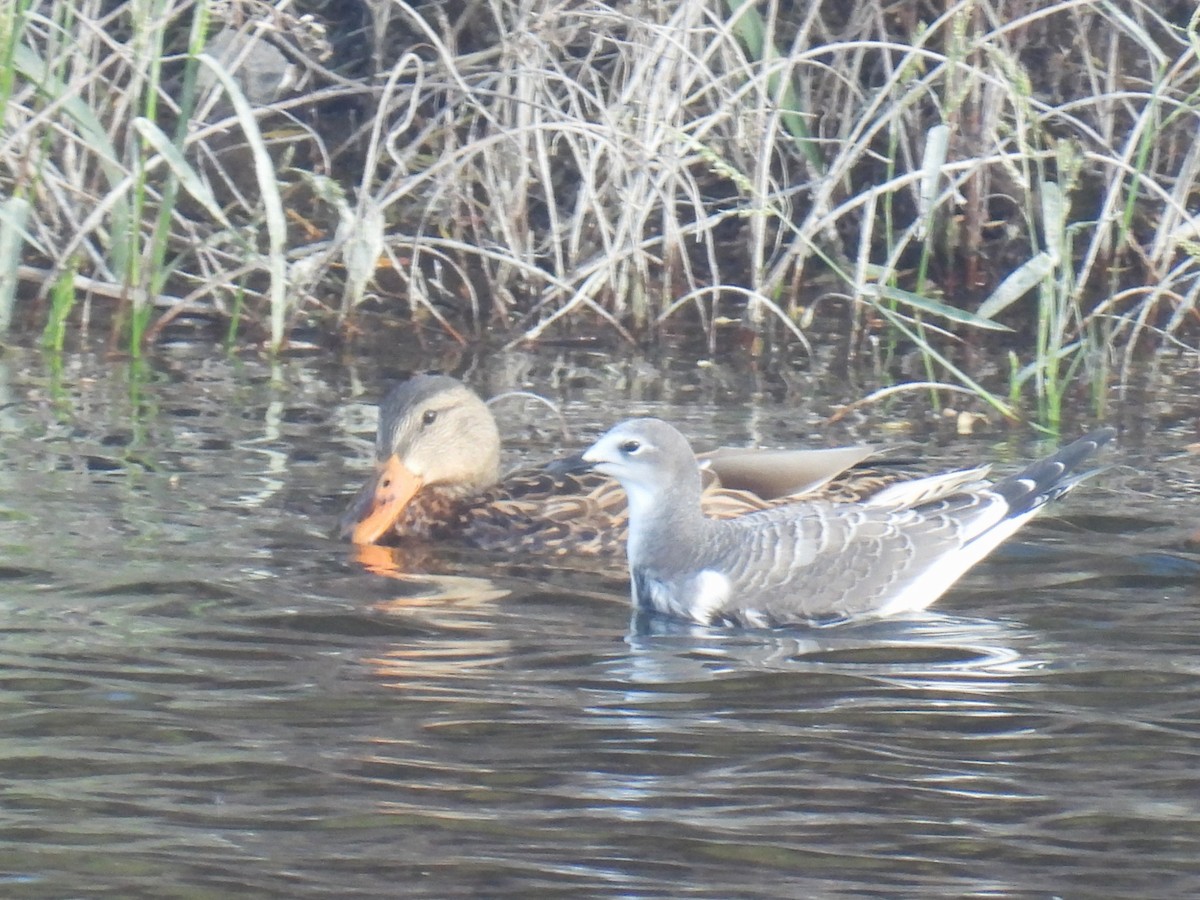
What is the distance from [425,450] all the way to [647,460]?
115cm

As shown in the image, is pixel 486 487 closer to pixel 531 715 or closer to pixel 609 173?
pixel 609 173

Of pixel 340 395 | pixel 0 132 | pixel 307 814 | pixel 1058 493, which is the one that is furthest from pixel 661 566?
pixel 0 132

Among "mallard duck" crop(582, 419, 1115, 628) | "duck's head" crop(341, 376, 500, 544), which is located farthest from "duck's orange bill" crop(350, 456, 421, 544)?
"mallard duck" crop(582, 419, 1115, 628)

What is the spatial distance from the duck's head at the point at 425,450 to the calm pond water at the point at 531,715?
0.17m

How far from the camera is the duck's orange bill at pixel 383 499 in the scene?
6.25 m

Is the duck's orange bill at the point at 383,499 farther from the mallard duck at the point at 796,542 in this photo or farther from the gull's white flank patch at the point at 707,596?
the gull's white flank patch at the point at 707,596

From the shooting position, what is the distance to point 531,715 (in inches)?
172

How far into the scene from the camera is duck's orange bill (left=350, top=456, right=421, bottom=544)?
625 cm

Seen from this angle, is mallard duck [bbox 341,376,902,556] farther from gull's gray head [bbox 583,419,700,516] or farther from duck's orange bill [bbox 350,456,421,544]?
gull's gray head [bbox 583,419,700,516]

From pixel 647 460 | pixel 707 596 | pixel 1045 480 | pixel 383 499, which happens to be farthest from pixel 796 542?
pixel 383 499

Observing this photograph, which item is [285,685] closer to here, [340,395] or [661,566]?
[661,566]

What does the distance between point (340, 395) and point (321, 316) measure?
118cm

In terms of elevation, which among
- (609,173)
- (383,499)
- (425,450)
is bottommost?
(383,499)

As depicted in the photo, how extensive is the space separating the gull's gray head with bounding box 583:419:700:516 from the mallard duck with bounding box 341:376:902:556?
1.19 ft
